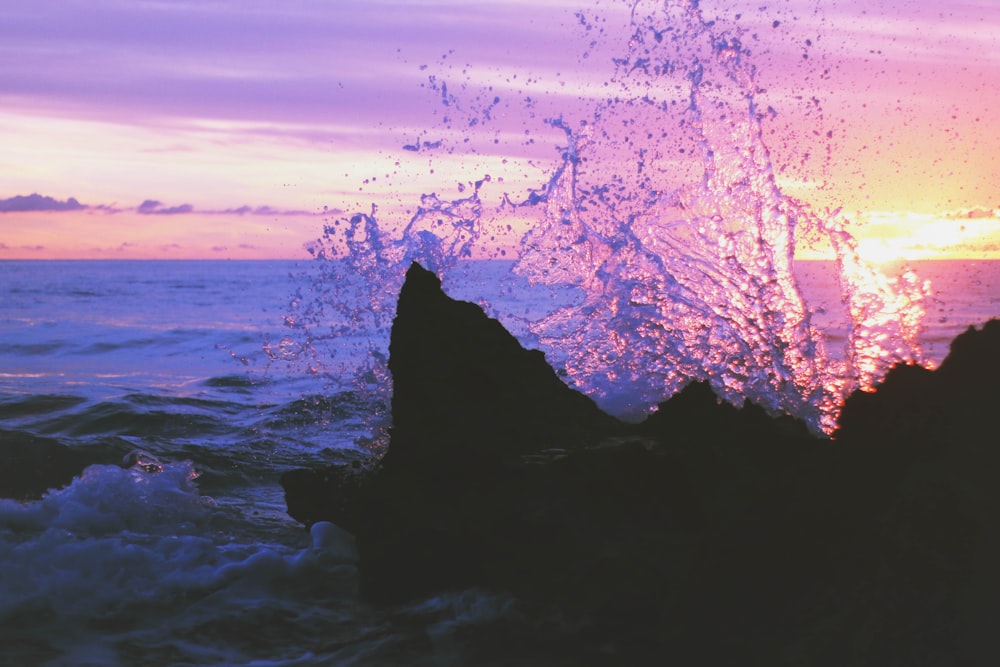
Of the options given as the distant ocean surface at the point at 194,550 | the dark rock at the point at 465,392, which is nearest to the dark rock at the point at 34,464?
the distant ocean surface at the point at 194,550

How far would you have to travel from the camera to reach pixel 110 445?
7844mm

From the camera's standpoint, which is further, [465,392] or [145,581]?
[145,581]

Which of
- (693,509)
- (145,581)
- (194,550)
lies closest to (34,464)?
(194,550)

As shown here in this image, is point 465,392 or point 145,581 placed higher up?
point 465,392

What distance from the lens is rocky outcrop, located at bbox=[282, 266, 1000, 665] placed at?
10.2 ft

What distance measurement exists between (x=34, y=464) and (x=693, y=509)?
5.49m

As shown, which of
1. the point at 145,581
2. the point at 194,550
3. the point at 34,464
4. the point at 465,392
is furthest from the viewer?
the point at 34,464

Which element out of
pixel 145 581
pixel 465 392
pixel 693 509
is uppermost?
pixel 465 392

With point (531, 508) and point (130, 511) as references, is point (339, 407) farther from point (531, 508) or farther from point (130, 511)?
point (531, 508)

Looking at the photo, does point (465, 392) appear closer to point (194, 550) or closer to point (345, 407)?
point (194, 550)

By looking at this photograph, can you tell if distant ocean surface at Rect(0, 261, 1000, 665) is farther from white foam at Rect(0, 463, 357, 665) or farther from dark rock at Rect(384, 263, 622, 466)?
dark rock at Rect(384, 263, 622, 466)

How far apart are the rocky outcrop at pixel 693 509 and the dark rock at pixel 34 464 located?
3094 millimetres

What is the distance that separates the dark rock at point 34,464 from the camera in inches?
260

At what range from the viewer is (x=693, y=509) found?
3727mm
